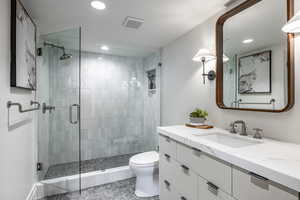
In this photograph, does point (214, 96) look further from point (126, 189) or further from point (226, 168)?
point (126, 189)

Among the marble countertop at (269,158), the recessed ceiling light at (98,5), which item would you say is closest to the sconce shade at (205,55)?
the marble countertop at (269,158)

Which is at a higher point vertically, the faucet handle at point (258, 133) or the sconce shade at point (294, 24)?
the sconce shade at point (294, 24)

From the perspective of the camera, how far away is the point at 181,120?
7.65 feet

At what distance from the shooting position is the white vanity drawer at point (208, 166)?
3.11 feet

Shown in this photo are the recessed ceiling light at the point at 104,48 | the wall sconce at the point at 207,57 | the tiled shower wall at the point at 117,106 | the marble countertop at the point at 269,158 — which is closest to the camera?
the marble countertop at the point at 269,158

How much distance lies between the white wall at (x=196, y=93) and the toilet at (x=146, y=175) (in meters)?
0.77

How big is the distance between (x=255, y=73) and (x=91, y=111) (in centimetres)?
277

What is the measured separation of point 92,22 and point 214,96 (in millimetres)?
1737

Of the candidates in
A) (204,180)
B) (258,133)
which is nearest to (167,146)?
(204,180)

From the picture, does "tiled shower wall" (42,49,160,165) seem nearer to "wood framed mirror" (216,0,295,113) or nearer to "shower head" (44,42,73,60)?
"shower head" (44,42,73,60)

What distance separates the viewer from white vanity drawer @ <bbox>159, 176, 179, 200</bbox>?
1.50 m

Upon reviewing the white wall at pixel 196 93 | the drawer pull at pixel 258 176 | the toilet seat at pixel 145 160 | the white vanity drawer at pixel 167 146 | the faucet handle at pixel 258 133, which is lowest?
the toilet seat at pixel 145 160

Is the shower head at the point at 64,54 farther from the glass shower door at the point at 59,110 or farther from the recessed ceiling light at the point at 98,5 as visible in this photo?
the recessed ceiling light at the point at 98,5

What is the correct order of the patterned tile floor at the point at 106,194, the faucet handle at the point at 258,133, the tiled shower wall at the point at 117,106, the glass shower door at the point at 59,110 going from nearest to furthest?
1. the faucet handle at the point at 258,133
2. the patterned tile floor at the point at 106,194
3. the glass shower door at the point at 59,110
4. the tiled shower wall at the point at 117,106
